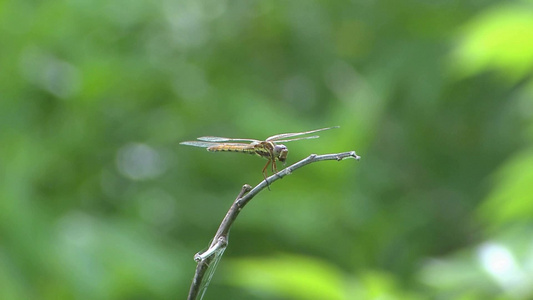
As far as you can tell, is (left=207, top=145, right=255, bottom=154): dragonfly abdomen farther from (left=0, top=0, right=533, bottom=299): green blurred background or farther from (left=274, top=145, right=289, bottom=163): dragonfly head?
(left=0, top=0, right=533, bottom=299): green blurred background

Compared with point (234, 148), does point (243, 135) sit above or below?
above

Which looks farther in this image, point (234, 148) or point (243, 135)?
point (243, 135)

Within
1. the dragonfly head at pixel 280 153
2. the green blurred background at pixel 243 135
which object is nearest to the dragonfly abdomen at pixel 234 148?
the dragonfly head at pixel 280 153

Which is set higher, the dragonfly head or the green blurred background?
the green blurred background

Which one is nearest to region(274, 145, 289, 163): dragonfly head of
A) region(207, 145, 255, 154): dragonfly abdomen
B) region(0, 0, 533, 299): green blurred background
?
region(207, 145, 255, 154): dragonfly abdomen

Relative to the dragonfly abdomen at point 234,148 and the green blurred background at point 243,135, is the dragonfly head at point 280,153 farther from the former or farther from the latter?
the green blurred background at point 243,135

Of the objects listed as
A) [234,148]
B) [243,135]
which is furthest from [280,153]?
[243,135]

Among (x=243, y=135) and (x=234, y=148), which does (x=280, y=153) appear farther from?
(x=243, y=135)

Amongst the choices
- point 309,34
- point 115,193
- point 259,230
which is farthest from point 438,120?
point 115,193
